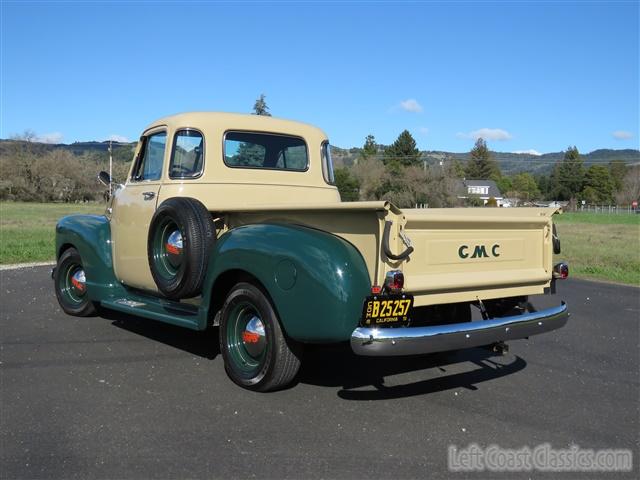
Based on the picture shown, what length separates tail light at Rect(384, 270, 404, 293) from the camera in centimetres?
343

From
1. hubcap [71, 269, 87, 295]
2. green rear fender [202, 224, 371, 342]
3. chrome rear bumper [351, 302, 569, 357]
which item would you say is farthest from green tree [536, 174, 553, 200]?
green rear fender [202, 224, 371, 342]

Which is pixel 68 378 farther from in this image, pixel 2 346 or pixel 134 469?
pixel 134 469

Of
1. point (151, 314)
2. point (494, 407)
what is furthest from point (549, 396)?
point (151, 314)

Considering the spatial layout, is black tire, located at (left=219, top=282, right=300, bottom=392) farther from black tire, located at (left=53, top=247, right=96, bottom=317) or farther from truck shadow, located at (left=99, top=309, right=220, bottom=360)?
black tire, located at (left=53, top=247, right=96, bottom=317)

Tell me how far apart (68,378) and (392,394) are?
2391 millimetres

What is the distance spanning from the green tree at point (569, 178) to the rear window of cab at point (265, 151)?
99.5 metres

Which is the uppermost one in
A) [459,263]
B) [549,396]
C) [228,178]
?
[228,178]

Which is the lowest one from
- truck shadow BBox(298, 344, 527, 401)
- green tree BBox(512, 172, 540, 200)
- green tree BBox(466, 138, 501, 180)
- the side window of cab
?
truck shadow BBox(298, 344, 527, 401)

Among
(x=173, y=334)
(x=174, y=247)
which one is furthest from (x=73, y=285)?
(x=174, y=247)

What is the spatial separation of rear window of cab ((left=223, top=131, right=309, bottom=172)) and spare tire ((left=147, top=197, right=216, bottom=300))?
0.97 metres

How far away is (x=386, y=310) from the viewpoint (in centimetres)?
341

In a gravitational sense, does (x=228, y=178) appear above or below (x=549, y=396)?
above

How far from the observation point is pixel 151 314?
4988mm

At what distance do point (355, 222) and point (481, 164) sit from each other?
4355 inches
